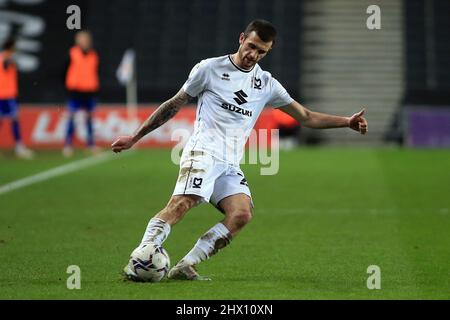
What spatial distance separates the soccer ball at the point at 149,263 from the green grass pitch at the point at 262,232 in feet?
0.35

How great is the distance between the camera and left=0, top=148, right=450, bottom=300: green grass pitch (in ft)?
24.9

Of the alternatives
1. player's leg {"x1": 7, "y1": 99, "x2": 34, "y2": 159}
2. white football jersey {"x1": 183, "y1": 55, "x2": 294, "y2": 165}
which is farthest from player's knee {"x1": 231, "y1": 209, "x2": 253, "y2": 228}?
player's leg {"x1": 7, "y1": 99, "x2": 34, "y2": 159}

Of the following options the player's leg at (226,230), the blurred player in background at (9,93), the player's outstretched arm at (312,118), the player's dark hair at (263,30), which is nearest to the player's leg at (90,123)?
the blurred player in background at (9,93)

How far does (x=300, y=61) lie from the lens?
2902 cm

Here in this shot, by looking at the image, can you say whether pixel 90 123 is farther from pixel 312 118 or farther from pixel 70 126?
pixel 312 118

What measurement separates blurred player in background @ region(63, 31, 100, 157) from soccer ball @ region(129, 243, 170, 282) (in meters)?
14.8

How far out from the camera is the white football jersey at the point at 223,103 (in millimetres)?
8016

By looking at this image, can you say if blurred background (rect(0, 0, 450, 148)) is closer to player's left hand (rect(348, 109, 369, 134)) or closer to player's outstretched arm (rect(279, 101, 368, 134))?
player's outstretched arm (rect(279, 101, 368, 134))

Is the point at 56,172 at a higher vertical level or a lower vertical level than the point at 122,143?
lower

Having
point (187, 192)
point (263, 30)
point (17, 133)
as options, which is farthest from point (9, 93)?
point (263, 30)

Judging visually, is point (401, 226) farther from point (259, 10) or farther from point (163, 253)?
point (259, 10)

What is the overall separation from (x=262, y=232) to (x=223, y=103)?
3580 millimetres

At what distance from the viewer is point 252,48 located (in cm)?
784

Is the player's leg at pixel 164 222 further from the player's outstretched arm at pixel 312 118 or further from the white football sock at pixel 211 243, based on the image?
the player's outstretched arm at pixel 312 118
